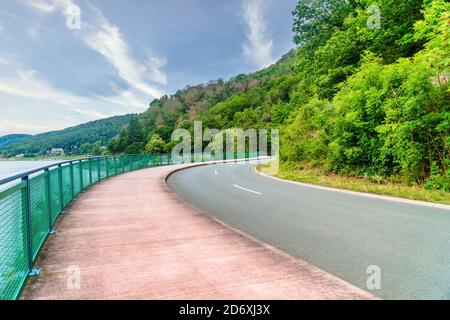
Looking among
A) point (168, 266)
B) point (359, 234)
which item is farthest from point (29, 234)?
point (359, 234)

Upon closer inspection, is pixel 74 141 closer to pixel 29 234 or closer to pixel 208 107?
pixel 208 107

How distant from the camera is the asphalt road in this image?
4070 millimetres

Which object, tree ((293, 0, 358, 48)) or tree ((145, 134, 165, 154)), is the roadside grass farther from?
tree ((145, 134, 165, 154))

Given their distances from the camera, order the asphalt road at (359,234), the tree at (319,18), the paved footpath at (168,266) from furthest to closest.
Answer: the tree at (319,18) < the asphalt road at (359,234) < the paved footpath at (168,266)

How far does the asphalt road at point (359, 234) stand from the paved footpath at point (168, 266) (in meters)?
0.59

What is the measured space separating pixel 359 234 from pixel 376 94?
8790mm

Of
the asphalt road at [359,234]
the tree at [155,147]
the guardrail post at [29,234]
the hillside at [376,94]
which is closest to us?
the asphalt road at [359,234]

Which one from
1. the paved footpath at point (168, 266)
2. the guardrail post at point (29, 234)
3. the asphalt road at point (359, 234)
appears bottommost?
the asphalt road at point (359, 234)

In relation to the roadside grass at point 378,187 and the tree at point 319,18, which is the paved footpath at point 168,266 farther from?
the tree at point 319,18

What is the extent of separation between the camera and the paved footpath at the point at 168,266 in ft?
11.7

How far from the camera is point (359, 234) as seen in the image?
614 centimetres

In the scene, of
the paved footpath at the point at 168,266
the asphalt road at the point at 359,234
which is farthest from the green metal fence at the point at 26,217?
the asphalt road at the point at 359,234

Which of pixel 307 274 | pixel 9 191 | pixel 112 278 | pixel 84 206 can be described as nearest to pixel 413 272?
pixel 307 274

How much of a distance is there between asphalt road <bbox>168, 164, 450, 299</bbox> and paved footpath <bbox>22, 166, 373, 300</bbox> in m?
0.59
